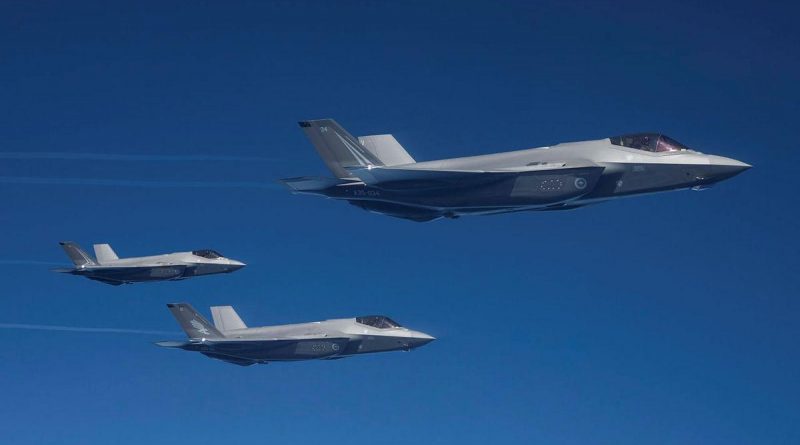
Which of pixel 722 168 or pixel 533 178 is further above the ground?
pixel 722 168

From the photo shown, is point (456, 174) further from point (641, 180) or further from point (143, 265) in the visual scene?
point (143, 265)

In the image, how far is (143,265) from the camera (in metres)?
129

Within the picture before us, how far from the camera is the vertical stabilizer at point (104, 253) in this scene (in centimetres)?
13588

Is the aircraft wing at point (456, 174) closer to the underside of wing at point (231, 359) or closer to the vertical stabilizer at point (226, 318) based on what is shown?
the underside of wing at point (231, 359)

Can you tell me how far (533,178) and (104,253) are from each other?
8976 centimetres

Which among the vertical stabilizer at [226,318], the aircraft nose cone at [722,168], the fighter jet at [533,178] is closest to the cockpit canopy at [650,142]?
the fighter jet at [533,178]

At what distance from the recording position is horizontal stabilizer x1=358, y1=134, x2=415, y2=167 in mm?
70688

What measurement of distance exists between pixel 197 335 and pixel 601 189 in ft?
232

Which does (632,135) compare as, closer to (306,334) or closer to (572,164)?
(572,164)

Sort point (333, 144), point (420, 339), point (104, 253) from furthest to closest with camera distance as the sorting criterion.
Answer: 1. point (104, 253)
2. point (420, 339)
3. point (333, 144)

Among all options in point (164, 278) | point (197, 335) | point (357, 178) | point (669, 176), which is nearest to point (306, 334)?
point (197, 335)

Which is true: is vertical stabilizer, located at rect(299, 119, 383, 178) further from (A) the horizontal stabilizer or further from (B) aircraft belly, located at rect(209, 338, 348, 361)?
(B) aircraft belly, located at rect(209, 338, 348, 361)

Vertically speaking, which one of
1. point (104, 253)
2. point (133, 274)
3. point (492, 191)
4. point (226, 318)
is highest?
point (104, 253)

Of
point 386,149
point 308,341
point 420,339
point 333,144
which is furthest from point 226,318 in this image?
point 333,144
